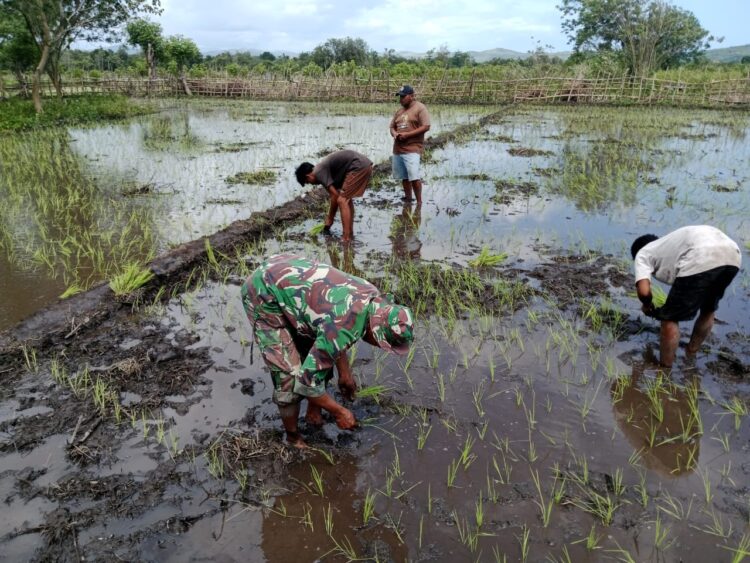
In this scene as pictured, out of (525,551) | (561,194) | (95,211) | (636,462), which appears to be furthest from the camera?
(561,194)

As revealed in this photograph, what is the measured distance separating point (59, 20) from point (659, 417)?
69.6 feet

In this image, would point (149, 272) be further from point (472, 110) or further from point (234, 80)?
point (234, 80)

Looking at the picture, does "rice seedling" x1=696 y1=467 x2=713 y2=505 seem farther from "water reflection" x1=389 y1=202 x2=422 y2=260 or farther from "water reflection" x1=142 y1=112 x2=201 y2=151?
"water reflection" x1=142 y1=112 x2=201 y2=151

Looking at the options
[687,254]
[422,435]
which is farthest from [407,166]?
[422,435]

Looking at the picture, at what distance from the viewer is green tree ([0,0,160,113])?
15429mm

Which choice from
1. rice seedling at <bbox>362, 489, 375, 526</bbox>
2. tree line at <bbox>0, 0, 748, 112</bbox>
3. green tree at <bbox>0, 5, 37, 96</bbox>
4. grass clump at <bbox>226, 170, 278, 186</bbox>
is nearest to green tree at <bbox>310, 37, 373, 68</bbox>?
tree line at <bbox>0, 0, 748, 112</bbox>

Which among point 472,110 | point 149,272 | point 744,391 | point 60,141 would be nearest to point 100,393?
point 149,272

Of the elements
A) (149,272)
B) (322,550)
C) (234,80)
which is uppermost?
(234,80)

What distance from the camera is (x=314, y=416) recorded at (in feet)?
8.95

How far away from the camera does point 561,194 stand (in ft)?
24.1

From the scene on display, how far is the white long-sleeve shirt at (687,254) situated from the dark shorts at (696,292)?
0.13ft

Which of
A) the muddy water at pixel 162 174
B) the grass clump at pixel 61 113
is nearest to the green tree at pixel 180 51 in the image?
the grass clump at pixel 61 113

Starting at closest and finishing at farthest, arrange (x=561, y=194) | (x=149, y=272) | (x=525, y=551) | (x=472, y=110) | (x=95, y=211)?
(x=525, y=551), (x=149, y=272), (x=95, y=211), (x=561, y=194), (x=472, y=110)

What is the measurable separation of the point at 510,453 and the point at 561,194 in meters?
5.62
